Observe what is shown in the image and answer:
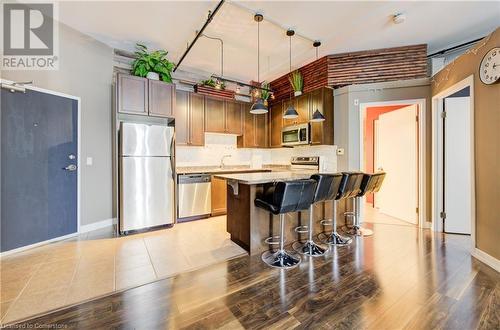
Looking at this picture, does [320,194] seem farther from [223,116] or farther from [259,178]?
[223,116]

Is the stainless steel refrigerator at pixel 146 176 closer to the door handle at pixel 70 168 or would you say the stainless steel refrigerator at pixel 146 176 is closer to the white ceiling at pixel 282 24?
the door handle at pixel 70 168

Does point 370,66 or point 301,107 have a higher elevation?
point 370,66

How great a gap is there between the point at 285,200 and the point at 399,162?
3.25 metres

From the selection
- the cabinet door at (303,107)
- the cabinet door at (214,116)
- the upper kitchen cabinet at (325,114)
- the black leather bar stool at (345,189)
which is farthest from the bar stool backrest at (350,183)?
the cabinet door at (214,116)

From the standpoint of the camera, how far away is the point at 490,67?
242cm

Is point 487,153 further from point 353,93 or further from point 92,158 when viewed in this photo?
point 92,158

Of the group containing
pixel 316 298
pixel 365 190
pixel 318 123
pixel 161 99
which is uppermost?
pixel 161 99

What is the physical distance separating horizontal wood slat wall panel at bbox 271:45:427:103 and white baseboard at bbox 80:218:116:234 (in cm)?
462

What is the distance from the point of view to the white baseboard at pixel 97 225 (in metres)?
3.56

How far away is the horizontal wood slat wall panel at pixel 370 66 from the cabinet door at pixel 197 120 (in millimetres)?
2380

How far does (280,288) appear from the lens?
2.05 metres

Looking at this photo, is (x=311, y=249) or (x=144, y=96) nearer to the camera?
(x=311, y=249)

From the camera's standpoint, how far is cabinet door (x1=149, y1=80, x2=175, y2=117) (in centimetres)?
377

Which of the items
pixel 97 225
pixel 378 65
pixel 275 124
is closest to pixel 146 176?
pixel 97 225
